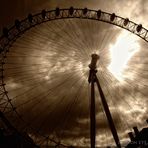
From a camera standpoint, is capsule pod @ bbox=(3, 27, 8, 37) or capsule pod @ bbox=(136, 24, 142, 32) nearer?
capsule pod @ bbox=(3, 27, 8, 37)

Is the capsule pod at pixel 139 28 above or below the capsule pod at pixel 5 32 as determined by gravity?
above

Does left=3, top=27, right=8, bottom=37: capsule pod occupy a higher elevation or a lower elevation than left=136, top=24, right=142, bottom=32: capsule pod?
lower

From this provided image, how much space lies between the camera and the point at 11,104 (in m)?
28.1

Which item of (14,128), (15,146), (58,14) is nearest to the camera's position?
(14,128)

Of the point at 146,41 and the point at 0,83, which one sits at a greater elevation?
the point at 146,41

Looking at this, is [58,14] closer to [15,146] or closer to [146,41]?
[146,41]

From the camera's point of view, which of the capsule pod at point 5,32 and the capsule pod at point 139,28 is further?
the capsule pod at point 139,28

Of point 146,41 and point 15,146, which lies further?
point 15,146

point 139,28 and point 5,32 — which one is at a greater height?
point 139,28

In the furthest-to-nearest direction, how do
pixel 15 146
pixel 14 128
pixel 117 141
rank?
pixel 15 146
pixel 14 128
pixel 117 141

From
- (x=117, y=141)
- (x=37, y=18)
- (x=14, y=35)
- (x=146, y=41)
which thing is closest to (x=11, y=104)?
(x=14, y=35)

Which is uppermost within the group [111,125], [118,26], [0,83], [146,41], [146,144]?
[118,26]

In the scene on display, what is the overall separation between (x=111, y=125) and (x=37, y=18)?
1622cm

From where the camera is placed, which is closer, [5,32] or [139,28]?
[5,32]
